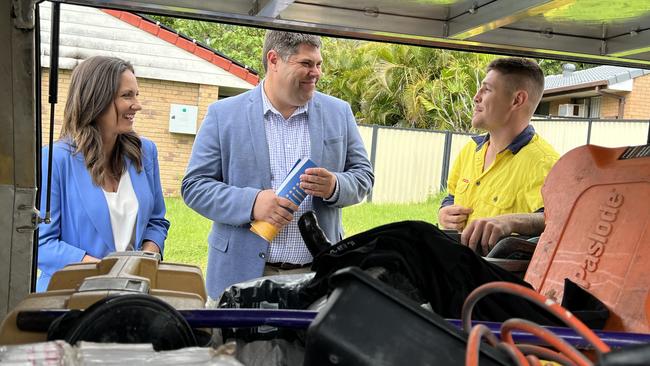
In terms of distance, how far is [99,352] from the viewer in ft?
3.87

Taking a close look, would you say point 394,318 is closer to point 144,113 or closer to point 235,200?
point 235,200

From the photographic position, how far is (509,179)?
11.5ft

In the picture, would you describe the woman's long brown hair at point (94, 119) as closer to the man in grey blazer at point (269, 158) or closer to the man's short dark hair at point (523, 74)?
the man in grey blazer at point (269, 158)

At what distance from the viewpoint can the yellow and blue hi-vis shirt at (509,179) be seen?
3395 mm

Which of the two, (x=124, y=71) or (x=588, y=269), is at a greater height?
(x=124, y=71)

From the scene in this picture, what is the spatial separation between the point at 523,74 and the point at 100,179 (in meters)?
2.16

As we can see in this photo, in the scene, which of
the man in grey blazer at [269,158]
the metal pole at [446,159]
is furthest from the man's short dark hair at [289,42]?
the metal pole at [446,159]

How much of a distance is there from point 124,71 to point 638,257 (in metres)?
2.64

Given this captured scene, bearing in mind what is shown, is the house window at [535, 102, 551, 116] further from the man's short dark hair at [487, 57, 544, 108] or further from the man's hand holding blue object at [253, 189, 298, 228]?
the man's hand holding blue object at [253, 189, 298, 228]

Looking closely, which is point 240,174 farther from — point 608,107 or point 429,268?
point 608,107

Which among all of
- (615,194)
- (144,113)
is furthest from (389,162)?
(615,194)

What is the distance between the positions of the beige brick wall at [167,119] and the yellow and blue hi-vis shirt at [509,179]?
1305cm

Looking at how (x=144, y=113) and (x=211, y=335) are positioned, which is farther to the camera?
(x=144, y=113)

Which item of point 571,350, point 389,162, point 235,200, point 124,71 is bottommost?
point 389,162
